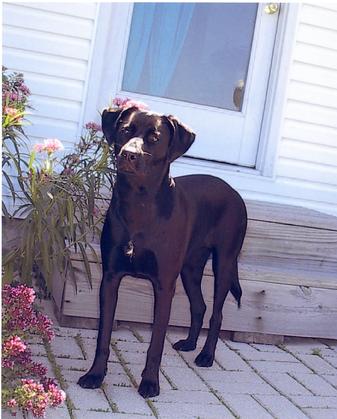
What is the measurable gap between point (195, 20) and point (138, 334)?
2.59 metres

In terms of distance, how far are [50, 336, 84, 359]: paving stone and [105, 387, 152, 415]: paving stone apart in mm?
477

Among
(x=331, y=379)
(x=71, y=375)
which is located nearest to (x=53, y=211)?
(x=71, y=375)

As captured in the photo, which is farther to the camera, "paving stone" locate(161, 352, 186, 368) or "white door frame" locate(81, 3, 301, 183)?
"white door frame" locate(81, 3, 301, 183)

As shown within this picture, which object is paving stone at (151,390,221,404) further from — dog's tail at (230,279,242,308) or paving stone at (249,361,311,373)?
dog's tail at (230,279,242,308)

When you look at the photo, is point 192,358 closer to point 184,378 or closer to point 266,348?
point 184,378

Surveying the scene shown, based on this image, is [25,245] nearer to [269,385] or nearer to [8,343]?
[8,343]

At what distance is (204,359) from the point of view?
3.52m

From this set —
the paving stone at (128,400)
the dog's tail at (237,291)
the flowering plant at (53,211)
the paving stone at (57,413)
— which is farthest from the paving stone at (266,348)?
the paving stone at (57,413)

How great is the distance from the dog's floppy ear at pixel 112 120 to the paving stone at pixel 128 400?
41.3 inches

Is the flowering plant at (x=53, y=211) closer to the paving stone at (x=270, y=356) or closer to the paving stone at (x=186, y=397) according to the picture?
the paving stone at (x=186, y=397)

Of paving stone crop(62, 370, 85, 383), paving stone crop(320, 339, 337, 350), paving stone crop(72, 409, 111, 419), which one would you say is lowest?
paving stone crop(72, 409, 111, 419)

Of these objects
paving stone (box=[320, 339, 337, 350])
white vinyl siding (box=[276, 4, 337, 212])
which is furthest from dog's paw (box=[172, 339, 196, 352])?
white vinyl siding (box=[276, 4, 337, 212])

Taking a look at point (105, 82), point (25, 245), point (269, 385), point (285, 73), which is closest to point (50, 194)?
point (25, 245)

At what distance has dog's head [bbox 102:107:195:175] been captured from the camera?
2.64 m
